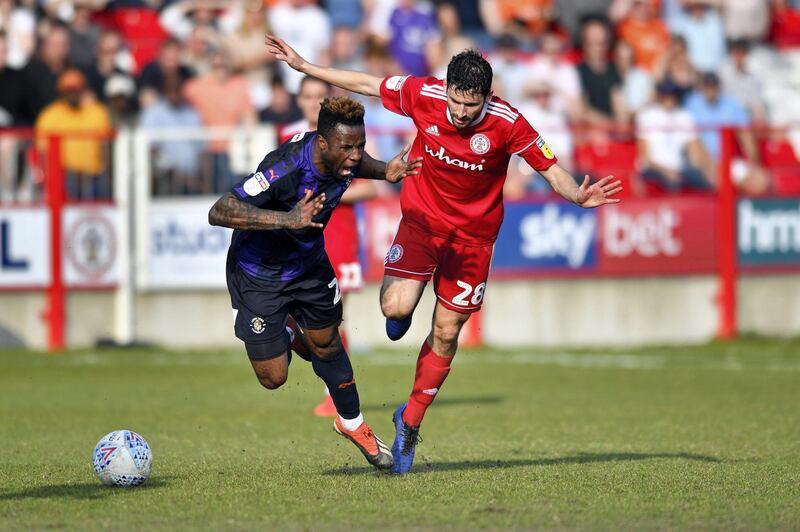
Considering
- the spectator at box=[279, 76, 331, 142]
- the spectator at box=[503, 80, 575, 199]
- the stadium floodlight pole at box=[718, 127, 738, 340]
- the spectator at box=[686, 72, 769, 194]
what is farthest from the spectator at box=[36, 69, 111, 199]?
the stadium floodlight pole at box=[718, 127, 738, 340]

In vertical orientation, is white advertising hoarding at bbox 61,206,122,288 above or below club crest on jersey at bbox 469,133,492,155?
below

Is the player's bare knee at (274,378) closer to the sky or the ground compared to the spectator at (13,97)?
closer to the ground

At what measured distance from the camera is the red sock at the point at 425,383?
867 centimetres

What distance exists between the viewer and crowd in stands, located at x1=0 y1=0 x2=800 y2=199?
669 inches

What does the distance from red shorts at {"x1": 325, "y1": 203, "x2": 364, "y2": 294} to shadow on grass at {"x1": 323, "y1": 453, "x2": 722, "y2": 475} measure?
3.00 m

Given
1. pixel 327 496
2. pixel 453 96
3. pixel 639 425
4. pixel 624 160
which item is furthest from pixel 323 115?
pixel 624 160

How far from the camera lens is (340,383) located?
330 inches

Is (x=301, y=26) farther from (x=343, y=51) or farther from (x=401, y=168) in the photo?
(x=401, y=168)

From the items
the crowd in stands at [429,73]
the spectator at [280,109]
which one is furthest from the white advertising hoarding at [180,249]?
the spectator at [280,109]

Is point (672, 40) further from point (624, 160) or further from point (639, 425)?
point (639, 425)

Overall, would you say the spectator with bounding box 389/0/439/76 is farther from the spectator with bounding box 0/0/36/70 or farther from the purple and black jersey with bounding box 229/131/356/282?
the purple and black jersey with bounding box 229/131/356/282

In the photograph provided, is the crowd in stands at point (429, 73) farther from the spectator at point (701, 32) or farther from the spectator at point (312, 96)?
the spectator at point (312, 96)

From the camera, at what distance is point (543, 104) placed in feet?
60.0

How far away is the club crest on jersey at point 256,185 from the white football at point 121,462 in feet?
5.21
